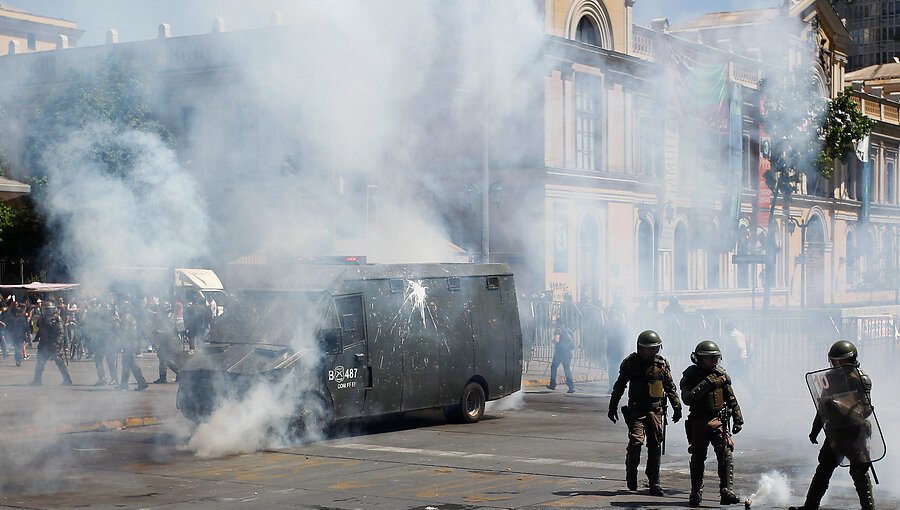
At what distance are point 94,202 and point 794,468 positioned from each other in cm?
1208

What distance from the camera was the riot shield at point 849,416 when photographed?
973cm

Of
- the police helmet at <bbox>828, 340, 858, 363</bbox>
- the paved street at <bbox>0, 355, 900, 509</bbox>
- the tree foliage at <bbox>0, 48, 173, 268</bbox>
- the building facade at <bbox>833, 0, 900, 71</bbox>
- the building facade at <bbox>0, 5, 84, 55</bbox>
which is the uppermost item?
the building facade at <bbox>833, 0, 900, 71</bbox>

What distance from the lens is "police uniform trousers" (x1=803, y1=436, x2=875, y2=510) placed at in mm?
9758

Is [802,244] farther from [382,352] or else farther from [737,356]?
[382,352]

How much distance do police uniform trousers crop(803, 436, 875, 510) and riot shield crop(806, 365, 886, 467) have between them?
0.22 feet

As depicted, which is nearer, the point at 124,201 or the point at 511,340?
the point at 511,340

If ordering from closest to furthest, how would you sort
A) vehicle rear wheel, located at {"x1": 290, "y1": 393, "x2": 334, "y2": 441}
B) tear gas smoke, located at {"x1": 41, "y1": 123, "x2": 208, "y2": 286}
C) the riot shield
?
the riot shield < vehicle rear wheel, located at {"x1": 290, "y1": 393, "x2": 334, "y2": 441} < tear gas smoke, located at {"x1": 41, "y1": 123, "x2": 208, "y2": 286}

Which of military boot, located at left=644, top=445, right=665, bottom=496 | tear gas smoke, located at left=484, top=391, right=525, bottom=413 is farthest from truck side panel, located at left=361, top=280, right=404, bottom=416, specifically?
military boot, located at left=644, top=445, right=665, bottom=496

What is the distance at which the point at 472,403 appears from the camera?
17656mm

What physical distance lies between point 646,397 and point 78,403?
1109 cm

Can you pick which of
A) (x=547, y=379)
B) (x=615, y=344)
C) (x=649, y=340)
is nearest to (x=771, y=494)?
(x=649, y=340)

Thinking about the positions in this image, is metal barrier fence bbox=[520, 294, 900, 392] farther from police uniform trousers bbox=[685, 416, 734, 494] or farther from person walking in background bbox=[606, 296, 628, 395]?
police uniform trousers bbox=[685, 416, 734, 494]

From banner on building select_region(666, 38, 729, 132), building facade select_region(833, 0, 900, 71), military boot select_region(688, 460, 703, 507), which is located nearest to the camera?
military boot select_region(688, 460, 703, 507)

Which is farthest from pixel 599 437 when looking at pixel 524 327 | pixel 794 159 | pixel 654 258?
pixel 794 159
